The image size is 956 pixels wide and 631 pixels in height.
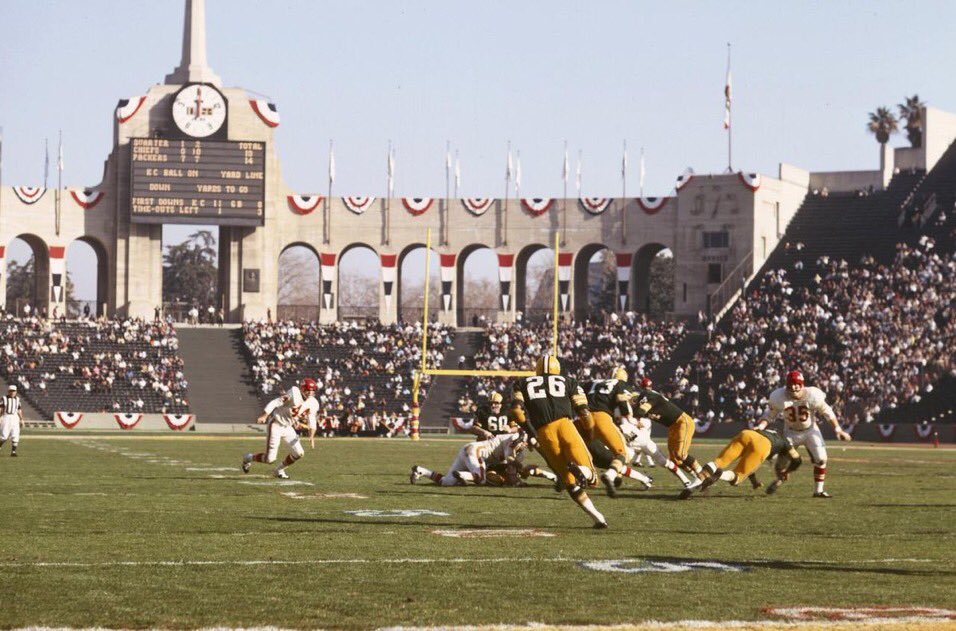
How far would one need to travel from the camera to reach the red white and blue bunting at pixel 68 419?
63.2m

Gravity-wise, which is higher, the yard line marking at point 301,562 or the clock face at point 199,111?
the clock face at point 199,111

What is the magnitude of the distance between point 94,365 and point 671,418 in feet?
165

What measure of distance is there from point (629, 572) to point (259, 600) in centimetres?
329

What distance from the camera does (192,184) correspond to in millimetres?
79312

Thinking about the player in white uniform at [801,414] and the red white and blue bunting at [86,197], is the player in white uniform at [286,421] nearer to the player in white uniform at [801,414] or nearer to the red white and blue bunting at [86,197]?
the player in white uniform at [801,414]

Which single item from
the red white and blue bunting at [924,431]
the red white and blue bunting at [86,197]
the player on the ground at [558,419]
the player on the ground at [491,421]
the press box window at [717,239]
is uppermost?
the red white and blue bunting at [86,197]

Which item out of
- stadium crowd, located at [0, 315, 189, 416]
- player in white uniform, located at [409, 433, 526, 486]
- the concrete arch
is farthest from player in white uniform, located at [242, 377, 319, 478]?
the concrete arch

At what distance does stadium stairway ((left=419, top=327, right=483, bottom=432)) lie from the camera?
68.6 meters

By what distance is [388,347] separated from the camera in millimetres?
74438

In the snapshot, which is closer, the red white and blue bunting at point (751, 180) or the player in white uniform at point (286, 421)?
the player in white uniform at point (286, 421)

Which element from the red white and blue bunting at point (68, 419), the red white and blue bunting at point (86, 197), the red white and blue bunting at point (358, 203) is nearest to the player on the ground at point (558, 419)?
the red white and blue bunting at point (68, 419)

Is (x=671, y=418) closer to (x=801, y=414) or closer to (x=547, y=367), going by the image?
(x=801, y=414)

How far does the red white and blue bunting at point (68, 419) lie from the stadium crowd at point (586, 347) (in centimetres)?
1636

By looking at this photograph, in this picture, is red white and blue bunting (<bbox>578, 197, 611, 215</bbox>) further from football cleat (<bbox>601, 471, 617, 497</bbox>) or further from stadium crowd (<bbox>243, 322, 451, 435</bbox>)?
football cleat (<bbox>601, 471, 617, 497</bbox>)
